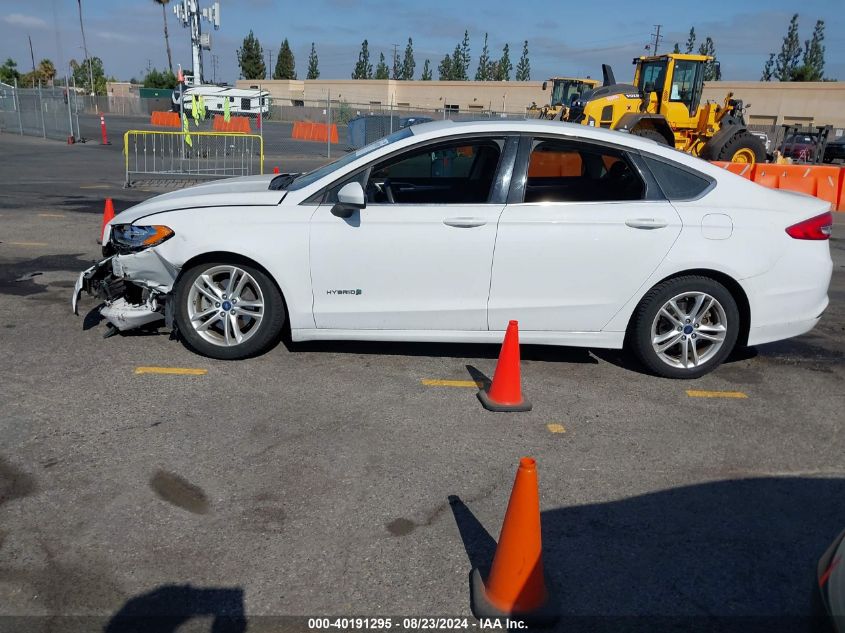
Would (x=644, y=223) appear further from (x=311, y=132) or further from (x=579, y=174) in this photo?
(x=311, y=132)

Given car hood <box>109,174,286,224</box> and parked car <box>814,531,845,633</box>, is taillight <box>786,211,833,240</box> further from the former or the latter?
car hood <box>109,174,286,224</box>

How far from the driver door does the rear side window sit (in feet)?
3.40

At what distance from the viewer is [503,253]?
5043mm

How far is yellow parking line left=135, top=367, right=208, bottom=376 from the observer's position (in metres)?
5.14

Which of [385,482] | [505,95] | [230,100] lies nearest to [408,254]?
[385,482]

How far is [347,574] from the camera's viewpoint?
10.0 feet

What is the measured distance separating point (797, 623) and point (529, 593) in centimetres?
108

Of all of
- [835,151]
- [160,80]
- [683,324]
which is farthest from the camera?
[160,80]

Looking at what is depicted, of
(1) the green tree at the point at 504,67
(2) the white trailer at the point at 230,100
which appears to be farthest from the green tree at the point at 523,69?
(2) the white trailer at the point at 230,100

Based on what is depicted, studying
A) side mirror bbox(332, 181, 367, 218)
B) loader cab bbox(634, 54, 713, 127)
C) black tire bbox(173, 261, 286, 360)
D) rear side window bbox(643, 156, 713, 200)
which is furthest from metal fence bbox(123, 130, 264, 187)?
rear side window bbox(643, 156, 713, 200)

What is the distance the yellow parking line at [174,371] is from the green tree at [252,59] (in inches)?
4282

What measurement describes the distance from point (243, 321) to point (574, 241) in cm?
242

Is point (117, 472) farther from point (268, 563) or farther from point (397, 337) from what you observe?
point (397, 337)

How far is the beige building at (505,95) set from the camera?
5347 cm
